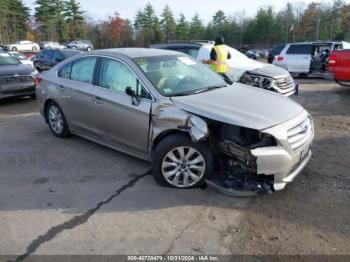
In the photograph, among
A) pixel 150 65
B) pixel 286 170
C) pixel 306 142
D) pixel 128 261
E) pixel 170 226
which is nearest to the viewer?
pixel 128 261

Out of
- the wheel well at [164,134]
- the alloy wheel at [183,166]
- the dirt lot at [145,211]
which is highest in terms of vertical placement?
the wheel well at [164,134]

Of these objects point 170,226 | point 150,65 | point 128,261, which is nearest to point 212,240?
point 170,226

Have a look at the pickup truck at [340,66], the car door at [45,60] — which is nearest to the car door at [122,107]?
the pickup truck at [340,66]

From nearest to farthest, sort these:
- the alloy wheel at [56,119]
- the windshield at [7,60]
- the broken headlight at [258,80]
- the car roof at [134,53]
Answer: the car roof at [134,53] → the alloy wheel at [56,119] → the broken headlight at [258,80] → the windshield at [7,60]

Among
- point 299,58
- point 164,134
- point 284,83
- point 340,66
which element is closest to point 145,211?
A: point 164,134

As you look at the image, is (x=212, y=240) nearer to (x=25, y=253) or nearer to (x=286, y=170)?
(x=286, y=170)

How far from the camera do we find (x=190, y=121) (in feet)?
13.6

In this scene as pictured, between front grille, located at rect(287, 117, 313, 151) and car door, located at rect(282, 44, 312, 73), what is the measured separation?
12.2m

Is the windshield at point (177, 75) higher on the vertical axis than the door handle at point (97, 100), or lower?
higher

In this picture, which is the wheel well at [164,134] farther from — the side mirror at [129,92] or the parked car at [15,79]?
the parked car at [15,79]

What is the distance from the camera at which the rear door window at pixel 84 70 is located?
560 cm

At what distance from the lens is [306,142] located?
428 cm

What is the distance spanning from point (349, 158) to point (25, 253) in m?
4.51

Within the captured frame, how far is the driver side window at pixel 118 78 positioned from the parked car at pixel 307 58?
12.5 m
